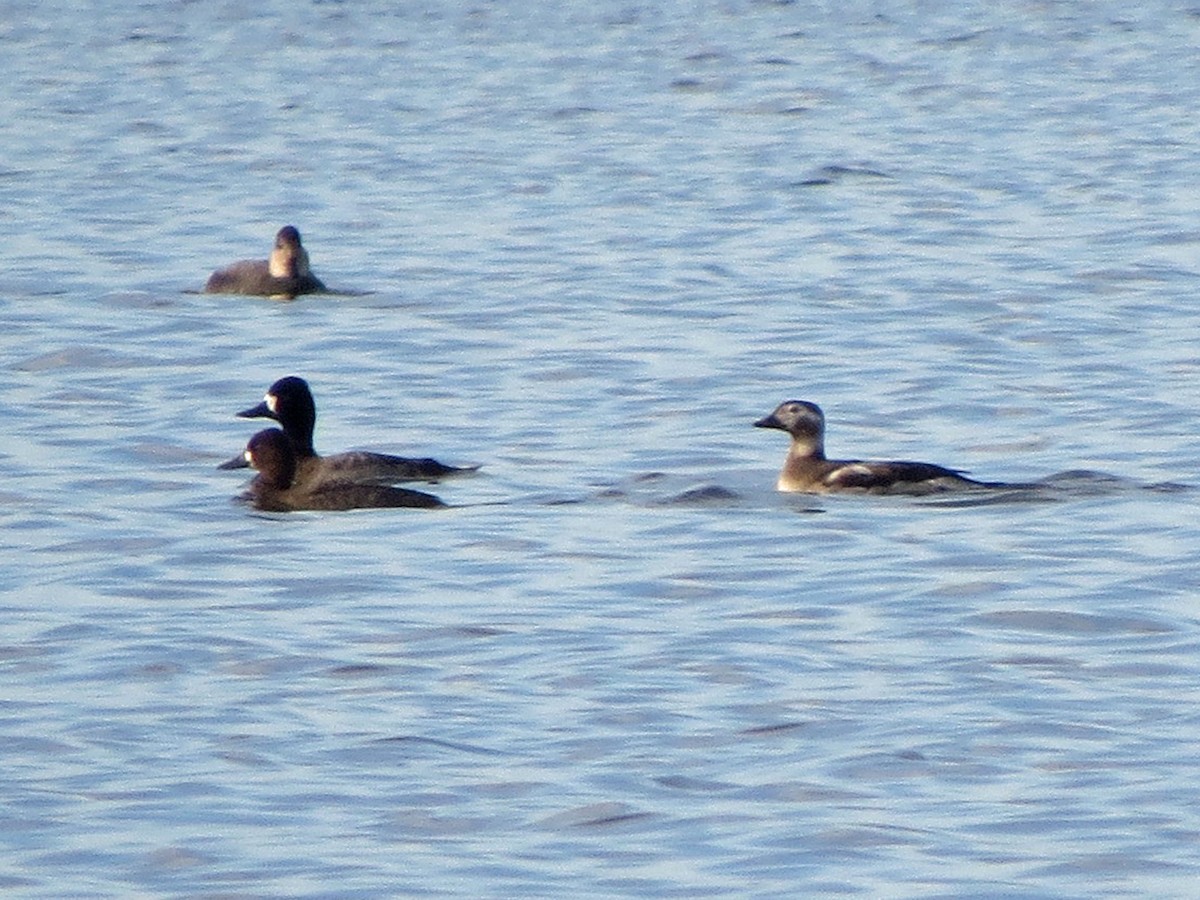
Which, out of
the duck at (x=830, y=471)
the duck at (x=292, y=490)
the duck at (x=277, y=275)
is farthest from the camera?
the duck at (x=277, y=275)

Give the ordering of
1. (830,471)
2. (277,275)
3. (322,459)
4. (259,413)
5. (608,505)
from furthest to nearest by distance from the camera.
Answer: (277,275), (259,413), (322,459), (830,471), (608,505)

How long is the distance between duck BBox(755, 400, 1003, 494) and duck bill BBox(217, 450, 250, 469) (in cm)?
255

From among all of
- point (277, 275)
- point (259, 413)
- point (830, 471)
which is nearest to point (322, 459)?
point (259, 413)

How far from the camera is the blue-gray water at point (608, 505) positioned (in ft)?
28.4

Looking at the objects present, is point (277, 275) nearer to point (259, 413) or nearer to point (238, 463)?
point (259, 413)

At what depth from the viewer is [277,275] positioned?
20.7 meters

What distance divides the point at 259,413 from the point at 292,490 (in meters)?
1.21

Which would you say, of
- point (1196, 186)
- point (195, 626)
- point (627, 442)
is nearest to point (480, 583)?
point (195, 626)

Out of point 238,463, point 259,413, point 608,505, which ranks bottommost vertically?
point 608,505

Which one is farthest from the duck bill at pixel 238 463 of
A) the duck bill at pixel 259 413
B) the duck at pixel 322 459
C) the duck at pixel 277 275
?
the duck at pixel 277 275

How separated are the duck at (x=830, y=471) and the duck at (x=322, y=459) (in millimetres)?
1547

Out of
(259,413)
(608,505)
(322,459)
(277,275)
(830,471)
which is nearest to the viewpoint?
(608,505)

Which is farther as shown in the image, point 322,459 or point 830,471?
point 322,459

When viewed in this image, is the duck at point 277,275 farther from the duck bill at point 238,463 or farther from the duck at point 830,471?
the duck at point 830,471
